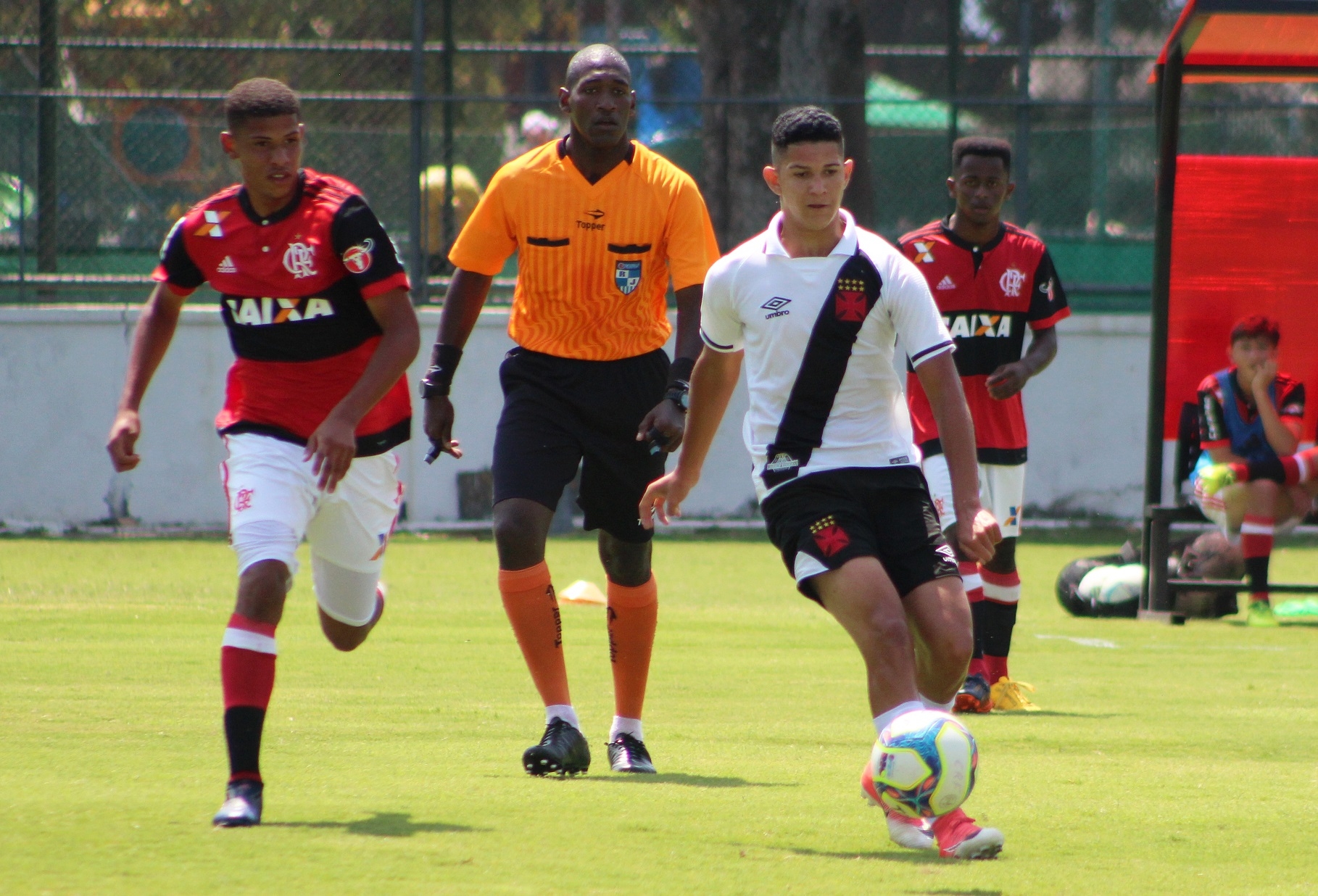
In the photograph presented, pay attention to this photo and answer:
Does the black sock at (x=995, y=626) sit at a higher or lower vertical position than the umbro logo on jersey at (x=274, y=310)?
lower

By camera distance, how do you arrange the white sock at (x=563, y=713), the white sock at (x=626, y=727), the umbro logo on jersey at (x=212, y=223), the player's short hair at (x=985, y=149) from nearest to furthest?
the umbro logo on jersey at (x=212, y=223)
the white sock at (x=563, y=713)
the white sock at (x=626, y=727)
the player's short hair at (x=985, y=149)

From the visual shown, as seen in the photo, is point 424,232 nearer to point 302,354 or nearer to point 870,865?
point 302,354

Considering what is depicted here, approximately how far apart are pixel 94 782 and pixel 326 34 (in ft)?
46.9

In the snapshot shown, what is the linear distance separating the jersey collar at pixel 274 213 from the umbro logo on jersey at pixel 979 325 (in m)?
3.64

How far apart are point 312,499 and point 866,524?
5.26 ft

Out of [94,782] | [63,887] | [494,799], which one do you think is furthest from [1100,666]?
[63,887]

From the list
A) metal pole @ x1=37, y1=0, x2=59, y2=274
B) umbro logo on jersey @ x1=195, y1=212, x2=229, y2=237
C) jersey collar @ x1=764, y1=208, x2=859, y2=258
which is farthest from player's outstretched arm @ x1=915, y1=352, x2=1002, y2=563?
metal pole @ x1=37, y1=0, x2=59, y2=274

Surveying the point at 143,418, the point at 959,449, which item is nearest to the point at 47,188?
the point at 143,418

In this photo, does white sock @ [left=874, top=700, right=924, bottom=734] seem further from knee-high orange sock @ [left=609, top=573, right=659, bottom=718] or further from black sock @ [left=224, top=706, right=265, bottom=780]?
black sock @ [left=224, top=706, right=265, bottom=780]

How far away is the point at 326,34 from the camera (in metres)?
18.4

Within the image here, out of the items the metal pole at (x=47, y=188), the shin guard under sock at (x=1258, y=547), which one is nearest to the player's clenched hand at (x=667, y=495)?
the shin guard under sock at (x=1258, y=547)

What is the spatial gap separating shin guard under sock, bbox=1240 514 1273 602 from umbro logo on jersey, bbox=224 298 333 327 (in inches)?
285

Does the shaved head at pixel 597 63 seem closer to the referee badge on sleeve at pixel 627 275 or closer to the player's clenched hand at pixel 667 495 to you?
the referee badge on sleeve at pixel 627 275

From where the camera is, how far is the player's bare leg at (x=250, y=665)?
Result: 4.73 metres
